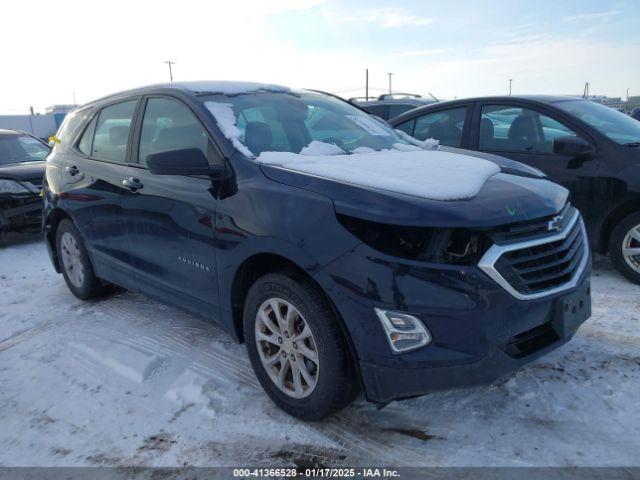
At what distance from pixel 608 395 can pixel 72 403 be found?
289cm

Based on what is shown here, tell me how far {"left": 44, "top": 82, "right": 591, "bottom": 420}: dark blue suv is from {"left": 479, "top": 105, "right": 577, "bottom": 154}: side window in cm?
177

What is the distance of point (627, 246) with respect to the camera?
4246 millimetres

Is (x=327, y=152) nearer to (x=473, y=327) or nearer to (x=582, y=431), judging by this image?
(x=473, y=327)

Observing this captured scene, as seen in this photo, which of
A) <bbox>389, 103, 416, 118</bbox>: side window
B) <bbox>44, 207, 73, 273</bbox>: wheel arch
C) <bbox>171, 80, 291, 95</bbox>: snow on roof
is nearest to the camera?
<bbox>171, 80, 291, 95</bbox>: snow on roof

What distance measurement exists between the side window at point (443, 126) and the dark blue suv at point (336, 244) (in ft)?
6.31

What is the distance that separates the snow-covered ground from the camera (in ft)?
7.75

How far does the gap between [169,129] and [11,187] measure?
432cm

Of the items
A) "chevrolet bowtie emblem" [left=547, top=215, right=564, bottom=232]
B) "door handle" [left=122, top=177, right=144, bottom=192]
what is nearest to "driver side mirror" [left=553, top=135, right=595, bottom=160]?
"chevrolet bowtie emblem" [left=547, top=215, right=564, bottom=232]

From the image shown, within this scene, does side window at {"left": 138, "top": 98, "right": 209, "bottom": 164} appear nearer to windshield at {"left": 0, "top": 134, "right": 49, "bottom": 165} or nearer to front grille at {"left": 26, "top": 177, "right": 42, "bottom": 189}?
front grille at {"left": 26, "top": 177, "right": 42, "bottom": 189}

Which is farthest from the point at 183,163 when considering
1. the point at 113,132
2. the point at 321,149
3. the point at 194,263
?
the point at 113,132

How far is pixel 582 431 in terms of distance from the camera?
2.41m

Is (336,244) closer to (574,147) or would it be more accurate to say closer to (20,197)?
(574,147)

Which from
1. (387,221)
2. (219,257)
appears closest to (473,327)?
(387,221)

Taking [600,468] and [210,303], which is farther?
[210,303]
